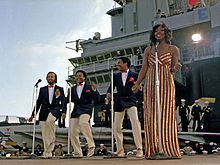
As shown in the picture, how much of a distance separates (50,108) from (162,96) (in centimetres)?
250

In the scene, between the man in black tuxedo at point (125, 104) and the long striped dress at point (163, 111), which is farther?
the man in black tuxedo at point (125, 104)

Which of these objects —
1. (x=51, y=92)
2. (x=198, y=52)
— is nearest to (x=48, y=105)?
(x=51, y=92)

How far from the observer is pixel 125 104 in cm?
540

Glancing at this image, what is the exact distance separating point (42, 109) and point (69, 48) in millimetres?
33295

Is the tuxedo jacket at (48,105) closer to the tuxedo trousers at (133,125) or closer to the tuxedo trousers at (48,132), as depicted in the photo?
the tuxedo trousers at (48,132)

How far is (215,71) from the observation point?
20734mm

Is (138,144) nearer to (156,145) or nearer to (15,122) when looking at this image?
(156,145)

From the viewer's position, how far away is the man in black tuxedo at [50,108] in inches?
240

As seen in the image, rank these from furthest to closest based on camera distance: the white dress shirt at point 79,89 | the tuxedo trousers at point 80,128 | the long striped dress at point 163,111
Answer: the white dress shirt at point 79,89 → the tuxedo trousers at point 80,128 → the long striped dress at point 163,111

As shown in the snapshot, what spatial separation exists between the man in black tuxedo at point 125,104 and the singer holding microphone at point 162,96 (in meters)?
0.96

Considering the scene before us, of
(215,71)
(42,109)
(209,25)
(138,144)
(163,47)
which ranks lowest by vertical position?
(138,144)

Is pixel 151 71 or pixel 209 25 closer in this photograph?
pixel 151 71

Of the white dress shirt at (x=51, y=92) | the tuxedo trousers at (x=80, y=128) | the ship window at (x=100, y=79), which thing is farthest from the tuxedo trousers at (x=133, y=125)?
the ship window at (x=100, y=79)

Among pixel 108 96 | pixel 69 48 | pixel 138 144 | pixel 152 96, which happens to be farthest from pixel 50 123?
pixel 69 48
